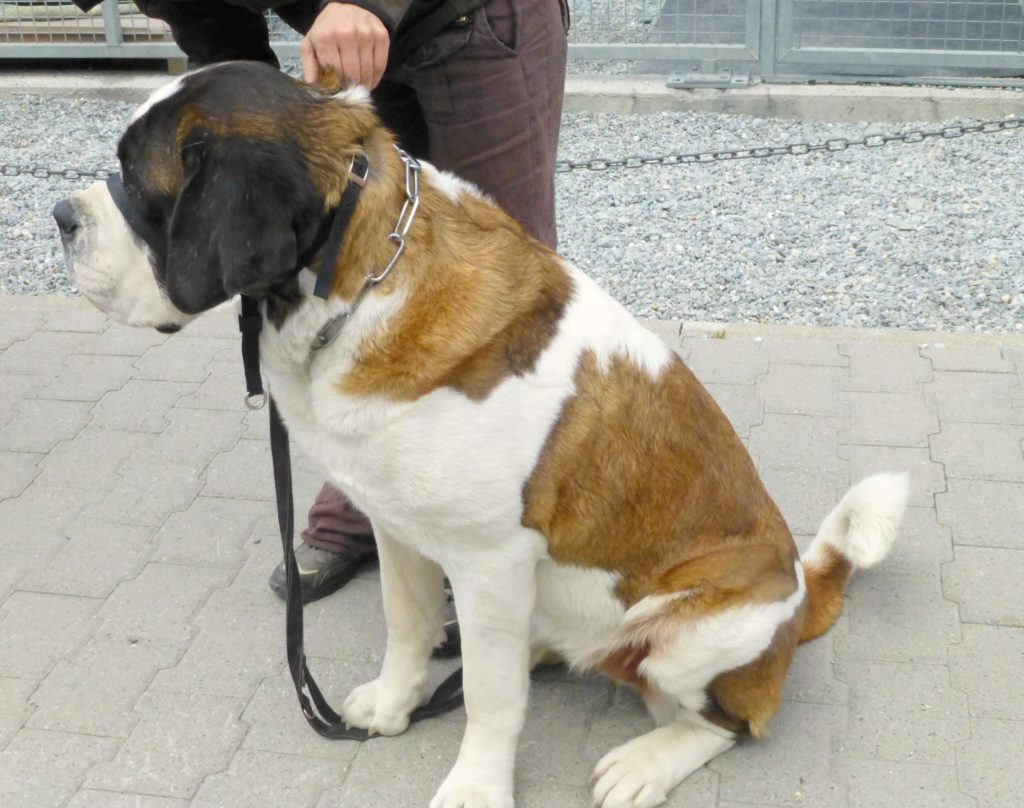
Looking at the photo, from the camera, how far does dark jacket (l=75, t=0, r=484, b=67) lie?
9.34 feet

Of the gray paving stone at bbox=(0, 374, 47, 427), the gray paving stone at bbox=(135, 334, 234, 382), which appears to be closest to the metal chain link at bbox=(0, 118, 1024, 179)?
Result: the gray paving stone at bbox=(135, 334, 234, 382)

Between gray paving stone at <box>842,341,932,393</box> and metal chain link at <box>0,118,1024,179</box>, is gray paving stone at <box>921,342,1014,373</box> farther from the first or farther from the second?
metal chain link at <box>0,118,1024,179</box>

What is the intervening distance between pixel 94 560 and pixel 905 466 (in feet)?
8.10

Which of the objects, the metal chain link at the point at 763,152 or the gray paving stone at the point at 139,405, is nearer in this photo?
the gray paving stone at the point at 139,405

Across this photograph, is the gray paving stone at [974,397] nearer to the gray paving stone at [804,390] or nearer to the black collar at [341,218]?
the gray paving stone at [804,390]

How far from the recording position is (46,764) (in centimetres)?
285

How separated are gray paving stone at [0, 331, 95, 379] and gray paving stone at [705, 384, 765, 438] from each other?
242cm

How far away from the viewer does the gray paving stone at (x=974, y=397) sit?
424 cm

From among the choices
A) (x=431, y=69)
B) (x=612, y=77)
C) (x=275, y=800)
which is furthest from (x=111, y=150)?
(x=275, y=800)

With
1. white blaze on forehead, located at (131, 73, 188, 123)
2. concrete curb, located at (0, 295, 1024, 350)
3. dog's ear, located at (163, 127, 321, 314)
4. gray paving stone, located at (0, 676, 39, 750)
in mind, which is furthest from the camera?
concrete curb, located at (0, 295, 1024, 350)

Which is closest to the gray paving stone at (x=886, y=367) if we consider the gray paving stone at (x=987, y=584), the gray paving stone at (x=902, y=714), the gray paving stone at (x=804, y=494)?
the gray paving stone at (x=804, y=494)

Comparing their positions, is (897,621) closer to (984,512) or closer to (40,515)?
(984,512)

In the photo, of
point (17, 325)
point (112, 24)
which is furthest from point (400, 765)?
point (112, 24)

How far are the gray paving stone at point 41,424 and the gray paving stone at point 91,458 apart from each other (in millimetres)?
53
